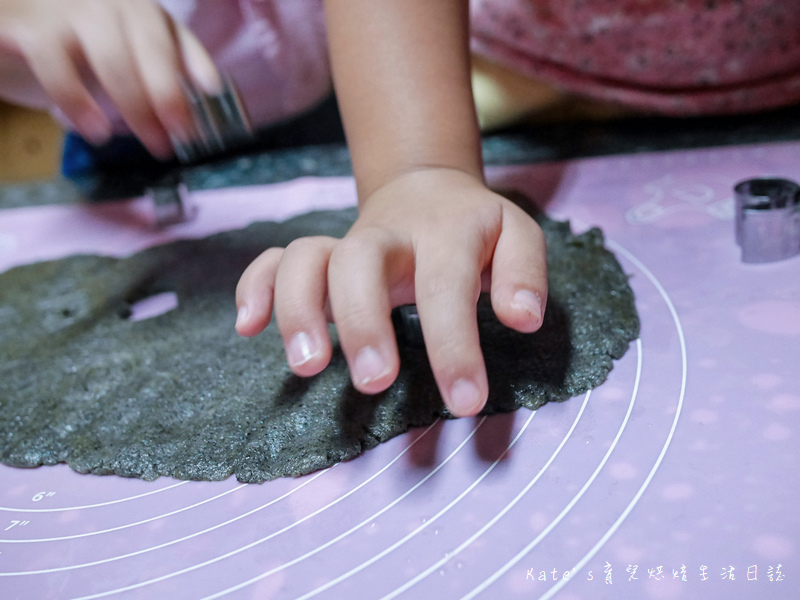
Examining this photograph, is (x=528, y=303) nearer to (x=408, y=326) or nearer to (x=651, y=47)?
(x=408, y=326)

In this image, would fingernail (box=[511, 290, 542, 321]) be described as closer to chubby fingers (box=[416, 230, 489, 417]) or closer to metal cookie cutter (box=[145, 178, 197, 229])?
chubby fingers (box=[416, 230, 489, 417])

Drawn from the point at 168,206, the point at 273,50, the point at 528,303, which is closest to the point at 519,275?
the point at 528,303

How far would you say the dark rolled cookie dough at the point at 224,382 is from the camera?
0.47 m

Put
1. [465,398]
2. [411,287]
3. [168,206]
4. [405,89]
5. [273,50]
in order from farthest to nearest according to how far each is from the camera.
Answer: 1. [273,50]
2. [168,206]
3. [405,89]
4. [411,287]
5. [465,398]

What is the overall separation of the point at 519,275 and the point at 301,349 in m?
0.16

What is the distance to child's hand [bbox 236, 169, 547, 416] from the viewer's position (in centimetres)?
41

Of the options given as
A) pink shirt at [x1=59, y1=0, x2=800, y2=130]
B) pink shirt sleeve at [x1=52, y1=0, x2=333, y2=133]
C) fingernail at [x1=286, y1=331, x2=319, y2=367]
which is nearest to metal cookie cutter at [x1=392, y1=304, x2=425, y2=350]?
fingernail at [x1=286, y1=331, x2=319, y2=367]

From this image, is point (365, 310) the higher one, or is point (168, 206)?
point (365, 310)

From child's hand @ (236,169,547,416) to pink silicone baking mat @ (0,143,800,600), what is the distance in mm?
70

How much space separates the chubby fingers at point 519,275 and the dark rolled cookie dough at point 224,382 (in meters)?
0.06

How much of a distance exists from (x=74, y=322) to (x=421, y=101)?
43 cm

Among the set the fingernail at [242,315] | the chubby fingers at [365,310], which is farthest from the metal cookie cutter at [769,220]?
the fingernail at [242,315]

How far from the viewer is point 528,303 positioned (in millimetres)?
431

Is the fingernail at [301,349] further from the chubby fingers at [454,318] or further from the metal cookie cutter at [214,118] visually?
the metal cookie cutter at [214,118]
